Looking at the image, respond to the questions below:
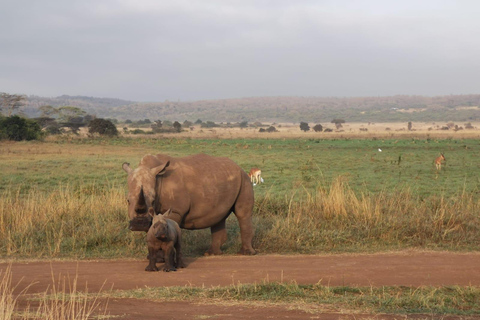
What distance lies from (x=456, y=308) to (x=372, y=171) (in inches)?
771

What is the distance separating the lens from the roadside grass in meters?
6.46

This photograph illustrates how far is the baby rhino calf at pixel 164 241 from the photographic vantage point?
26.2 feet

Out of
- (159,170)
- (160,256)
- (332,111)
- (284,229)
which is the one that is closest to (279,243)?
(284,229)

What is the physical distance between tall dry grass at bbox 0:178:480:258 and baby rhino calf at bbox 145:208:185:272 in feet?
4.51

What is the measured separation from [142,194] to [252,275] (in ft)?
6.29

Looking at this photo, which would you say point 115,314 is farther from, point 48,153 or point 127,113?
point 127,113

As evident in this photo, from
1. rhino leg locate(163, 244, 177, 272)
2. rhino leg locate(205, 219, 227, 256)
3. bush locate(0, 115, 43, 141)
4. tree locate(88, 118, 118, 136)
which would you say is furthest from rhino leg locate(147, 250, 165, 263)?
tree locate(88, 118, 118, 136)

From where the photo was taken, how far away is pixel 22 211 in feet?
37.2

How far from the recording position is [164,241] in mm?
8250

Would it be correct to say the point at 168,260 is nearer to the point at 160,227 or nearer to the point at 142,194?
the point at 160,227

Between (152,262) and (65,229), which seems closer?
(152,262)

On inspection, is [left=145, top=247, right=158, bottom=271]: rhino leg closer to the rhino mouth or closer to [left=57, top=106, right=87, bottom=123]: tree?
the rhino mouth

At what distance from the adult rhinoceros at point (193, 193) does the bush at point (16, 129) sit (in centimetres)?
3607

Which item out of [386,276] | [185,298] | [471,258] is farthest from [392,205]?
[185,298]
